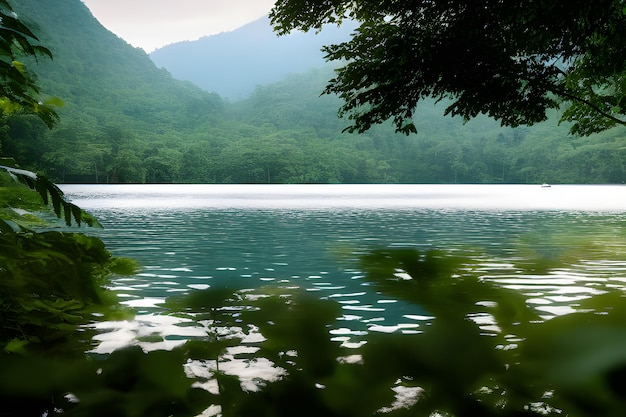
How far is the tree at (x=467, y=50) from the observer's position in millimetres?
8672

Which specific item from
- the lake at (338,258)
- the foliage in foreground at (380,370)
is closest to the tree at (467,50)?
the lake at (338,258)

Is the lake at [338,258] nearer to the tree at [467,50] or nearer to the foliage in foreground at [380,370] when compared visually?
the foliage in foreground at [380,370]

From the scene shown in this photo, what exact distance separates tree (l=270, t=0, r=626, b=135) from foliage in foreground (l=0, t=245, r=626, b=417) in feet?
24.7

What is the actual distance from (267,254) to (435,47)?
10330 mm

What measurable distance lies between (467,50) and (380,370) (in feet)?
33.6

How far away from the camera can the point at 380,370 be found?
1.45m

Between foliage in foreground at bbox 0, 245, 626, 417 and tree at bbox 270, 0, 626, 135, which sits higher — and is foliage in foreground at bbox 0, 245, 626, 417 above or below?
below

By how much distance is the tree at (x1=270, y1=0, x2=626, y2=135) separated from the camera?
28.5 feet

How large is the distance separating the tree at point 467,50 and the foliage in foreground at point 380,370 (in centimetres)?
754

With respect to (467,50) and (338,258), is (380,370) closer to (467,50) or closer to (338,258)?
(467,50)

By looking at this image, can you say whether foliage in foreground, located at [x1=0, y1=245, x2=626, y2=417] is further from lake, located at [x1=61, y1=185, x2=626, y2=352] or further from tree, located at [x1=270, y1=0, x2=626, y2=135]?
tree, located at [x1=270, y1=0, x2=626, y2=135]

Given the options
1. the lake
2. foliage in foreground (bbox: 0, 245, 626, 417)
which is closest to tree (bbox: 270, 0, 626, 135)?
the lake

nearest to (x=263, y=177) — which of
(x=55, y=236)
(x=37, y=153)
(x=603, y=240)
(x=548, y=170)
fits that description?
(x=37, y=153)

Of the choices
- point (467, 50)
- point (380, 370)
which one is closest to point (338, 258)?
point (467, 50)
